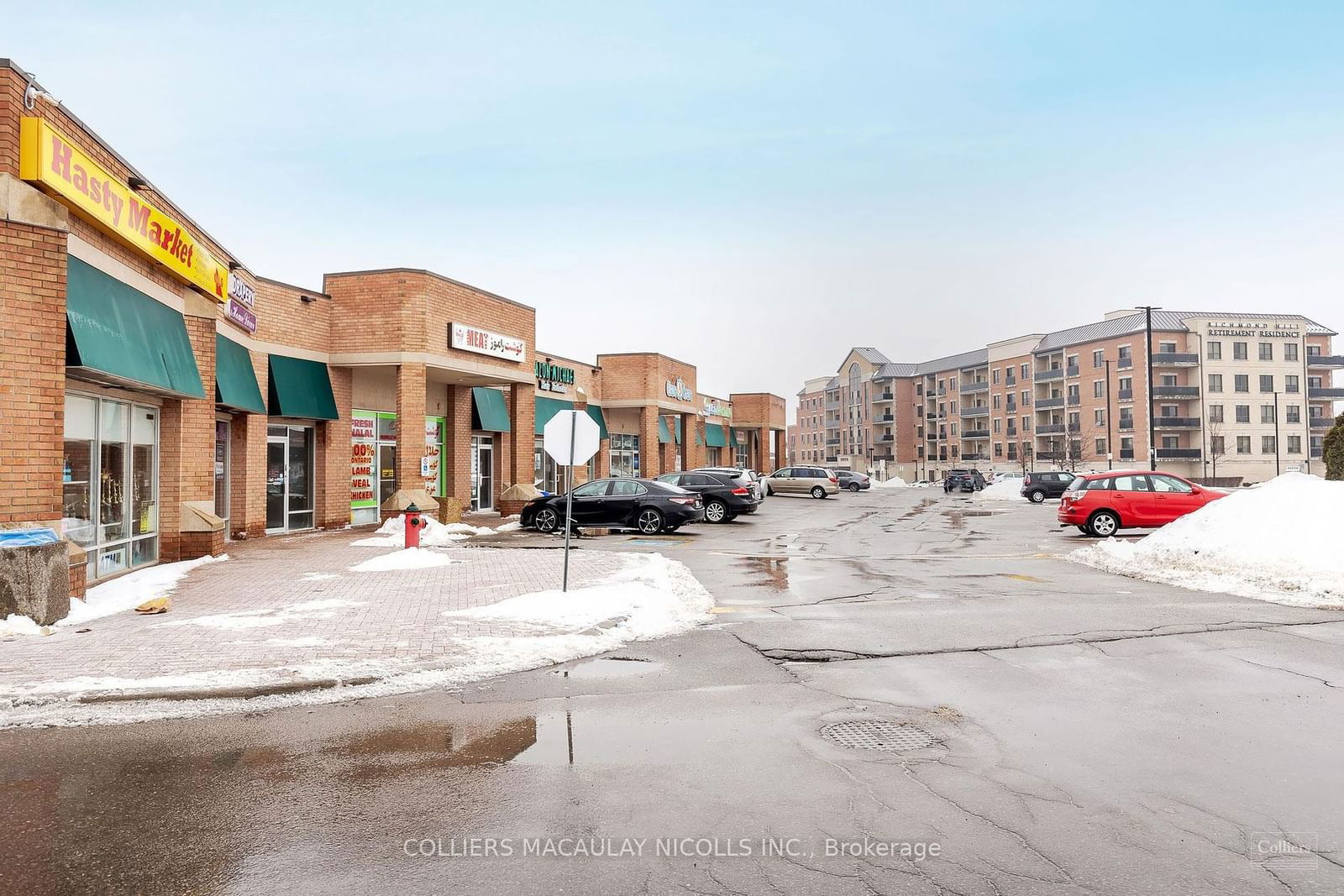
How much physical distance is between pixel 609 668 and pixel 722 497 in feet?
65.0

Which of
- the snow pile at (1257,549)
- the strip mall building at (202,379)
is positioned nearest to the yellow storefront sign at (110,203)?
the strip mall building at (202,379)

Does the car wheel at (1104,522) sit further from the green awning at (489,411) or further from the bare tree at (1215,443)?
the bare tree at (1215,443)

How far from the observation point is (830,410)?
130 meters

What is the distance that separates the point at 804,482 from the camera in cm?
4628

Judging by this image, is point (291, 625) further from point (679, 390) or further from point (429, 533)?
point (679, 390)

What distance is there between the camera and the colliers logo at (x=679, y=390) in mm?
42419

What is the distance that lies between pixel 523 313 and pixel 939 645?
70.5 feet

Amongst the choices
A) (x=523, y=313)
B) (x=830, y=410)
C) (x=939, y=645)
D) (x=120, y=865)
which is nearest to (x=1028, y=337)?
(x=830, y=410)

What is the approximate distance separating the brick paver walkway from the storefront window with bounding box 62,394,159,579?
108 centimetres

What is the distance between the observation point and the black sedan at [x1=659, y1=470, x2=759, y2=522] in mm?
27406

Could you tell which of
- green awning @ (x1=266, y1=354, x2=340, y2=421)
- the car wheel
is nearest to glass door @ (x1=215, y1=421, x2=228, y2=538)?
green awning @ (x1=266, y1=354, x2=340, y2=421)

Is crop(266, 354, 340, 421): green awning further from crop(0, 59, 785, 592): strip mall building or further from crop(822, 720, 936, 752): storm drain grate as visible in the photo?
crop(822, 720, 936, 752): storm drain grate

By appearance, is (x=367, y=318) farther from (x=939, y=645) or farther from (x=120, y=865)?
(x=120, y=865)

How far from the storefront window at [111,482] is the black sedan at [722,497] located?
52.5ft
